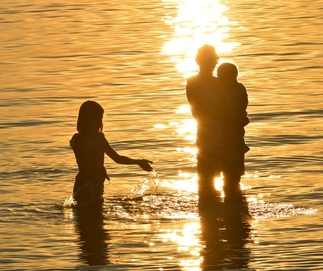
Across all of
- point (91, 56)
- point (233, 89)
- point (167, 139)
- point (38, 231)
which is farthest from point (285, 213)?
point (91, 56)

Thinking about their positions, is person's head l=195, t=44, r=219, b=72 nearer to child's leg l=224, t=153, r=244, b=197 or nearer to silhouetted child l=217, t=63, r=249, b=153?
silhouetted child l=217, t=63, r=249, b=153

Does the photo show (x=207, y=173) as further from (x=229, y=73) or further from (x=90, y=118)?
(x=90, y=118)

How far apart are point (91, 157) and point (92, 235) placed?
97cm

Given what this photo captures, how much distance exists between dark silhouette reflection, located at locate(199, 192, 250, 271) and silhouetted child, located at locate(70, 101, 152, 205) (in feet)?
3.14

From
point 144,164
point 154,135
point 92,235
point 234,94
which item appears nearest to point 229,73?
point 234,94

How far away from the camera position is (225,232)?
1708 cm

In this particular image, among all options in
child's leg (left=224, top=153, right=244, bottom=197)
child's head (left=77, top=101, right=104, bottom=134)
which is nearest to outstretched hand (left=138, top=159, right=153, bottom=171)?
child's head (left=77, top=101, right=104, bottom=134)

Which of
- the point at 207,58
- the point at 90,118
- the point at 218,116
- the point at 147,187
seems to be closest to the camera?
the point at 90,118

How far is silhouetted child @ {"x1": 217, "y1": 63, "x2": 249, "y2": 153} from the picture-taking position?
1758 cm

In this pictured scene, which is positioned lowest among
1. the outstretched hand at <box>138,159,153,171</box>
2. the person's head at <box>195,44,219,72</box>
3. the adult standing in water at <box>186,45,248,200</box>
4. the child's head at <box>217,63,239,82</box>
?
the outstretched hand at <box>138,159,153,171</box>

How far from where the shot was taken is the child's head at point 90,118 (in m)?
17.3

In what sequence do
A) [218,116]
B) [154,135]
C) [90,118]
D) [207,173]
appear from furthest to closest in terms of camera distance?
[154,135]
[207,173]
[218,116]
[90,118]

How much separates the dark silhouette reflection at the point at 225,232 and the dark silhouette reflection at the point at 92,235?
3.37ft

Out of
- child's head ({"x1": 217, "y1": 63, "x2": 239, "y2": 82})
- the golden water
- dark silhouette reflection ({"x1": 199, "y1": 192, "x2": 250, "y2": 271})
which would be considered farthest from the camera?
child's head ({"x1": 217, "y1": 63, "x2": 239, "y2": 82})
